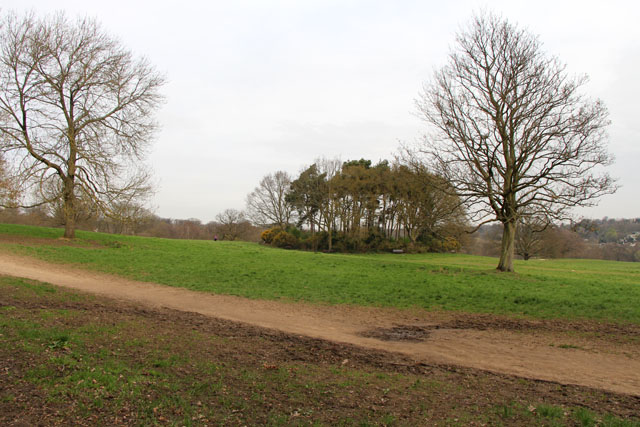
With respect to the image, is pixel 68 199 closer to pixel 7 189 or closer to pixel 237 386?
pixel 7 189

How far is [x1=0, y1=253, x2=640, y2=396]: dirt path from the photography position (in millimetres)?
7219

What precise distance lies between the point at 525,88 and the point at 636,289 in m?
10.4

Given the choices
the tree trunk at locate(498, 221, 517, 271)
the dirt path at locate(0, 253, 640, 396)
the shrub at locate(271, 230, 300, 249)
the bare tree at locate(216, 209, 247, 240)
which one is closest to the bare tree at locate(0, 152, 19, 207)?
the dirt path at locate(0, 253, 640, 396)

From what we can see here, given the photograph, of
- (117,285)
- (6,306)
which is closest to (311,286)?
(117,285)

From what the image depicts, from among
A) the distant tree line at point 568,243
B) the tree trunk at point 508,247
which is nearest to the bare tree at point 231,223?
the distant tree line at point 568,243

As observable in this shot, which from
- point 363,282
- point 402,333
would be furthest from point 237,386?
point 363,282

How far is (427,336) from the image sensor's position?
9.55 metres

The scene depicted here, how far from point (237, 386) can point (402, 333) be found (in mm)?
5398

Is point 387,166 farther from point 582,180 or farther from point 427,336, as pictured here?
point 427,336

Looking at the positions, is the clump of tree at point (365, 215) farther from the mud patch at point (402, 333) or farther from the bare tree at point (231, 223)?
the mud patch at point (402, 333)

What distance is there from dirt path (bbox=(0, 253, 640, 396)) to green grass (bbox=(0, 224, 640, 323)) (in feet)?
4.20

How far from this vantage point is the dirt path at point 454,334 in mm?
7219

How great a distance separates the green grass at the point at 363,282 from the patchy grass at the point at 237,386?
6.74 m

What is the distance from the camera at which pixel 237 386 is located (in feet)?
17.8
